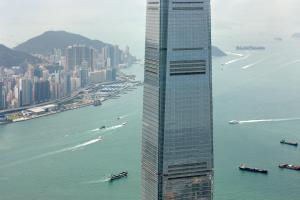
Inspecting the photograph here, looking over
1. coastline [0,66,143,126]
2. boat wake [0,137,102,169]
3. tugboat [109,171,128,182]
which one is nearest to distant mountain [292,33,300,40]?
coastline [0,66,143,126]

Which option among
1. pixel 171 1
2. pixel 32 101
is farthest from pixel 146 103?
pixel 32 101

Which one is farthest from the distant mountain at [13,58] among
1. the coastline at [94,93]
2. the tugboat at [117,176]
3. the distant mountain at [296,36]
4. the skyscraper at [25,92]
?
the distant mountain at [296,36]

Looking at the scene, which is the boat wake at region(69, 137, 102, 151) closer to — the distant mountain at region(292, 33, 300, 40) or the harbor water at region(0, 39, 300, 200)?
the harbor water at region(0, 39, 300, 200)

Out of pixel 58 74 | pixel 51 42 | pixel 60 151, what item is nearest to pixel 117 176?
pixel 60 151

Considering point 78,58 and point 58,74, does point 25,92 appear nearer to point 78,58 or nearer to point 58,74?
point 58,74

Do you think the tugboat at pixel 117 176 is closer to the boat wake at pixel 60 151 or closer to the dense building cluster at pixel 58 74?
the boat wake at pixel 60 151

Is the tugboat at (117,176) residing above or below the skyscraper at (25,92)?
below
